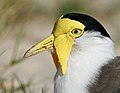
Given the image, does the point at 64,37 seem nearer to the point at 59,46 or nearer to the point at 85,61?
the point at 59,46

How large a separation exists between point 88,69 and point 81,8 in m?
3.40

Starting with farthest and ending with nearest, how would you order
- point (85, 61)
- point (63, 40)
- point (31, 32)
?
1. point (31, 32)
2. point (63, 40)
3. point (85, 61)

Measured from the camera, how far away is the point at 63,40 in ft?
16.0

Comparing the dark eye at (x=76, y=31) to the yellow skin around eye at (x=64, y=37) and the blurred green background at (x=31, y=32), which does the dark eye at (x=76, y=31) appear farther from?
the blurred green background at (x=31, y=32)

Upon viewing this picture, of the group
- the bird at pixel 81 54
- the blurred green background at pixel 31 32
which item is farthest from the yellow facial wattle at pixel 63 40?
the blurred green background at pixel 31 32

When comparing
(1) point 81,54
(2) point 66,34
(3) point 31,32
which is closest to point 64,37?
(2) point 66,34

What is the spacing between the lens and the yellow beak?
15.9ft

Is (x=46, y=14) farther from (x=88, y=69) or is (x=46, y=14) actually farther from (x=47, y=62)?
(x=88, y=69)

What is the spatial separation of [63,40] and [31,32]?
2.77m

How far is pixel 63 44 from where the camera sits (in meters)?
4.89

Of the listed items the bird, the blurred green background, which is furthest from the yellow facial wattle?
the blurred green background

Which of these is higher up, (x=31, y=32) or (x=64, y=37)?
(x=31, y=32)

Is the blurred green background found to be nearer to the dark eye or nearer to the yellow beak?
the yellow beak

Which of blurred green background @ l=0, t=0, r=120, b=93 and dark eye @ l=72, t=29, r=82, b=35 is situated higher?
blurred green background @ l=0, t=0, r=120, b=93
